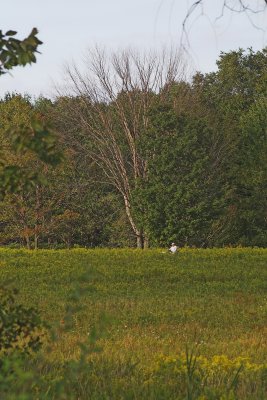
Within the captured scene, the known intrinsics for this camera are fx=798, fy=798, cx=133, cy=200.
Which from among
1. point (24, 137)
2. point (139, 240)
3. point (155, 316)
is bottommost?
point (155, 316)

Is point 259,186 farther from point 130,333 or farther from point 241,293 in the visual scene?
point 130,333

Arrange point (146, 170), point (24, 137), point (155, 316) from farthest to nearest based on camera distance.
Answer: point (146, 170) → point (155, 316) → point (24, 137)

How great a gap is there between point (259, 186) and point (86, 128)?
980 centimetres

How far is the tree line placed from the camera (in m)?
38.1

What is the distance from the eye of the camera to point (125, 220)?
144 ft

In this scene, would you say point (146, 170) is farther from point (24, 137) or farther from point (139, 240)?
point (24, 137)

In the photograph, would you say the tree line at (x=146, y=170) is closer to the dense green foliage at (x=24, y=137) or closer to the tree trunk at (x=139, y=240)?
the tree trunk at (x=139, y=240)

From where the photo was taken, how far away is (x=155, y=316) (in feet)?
54.0

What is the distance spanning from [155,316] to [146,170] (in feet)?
80.0

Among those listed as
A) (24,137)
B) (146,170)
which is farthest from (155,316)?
(146,170)

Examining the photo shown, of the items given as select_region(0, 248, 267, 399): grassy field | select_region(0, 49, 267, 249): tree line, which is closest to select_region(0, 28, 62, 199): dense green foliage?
select_region(0, 248, 267, 399): grassy field

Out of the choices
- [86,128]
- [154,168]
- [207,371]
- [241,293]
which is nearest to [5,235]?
[86,128]

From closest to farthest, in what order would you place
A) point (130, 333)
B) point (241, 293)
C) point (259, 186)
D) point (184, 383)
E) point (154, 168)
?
point (184, 383), point (130, 333), point (241, 293), point (154, 168), point (259, 186)

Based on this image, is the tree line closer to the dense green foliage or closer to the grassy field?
the grassy field
